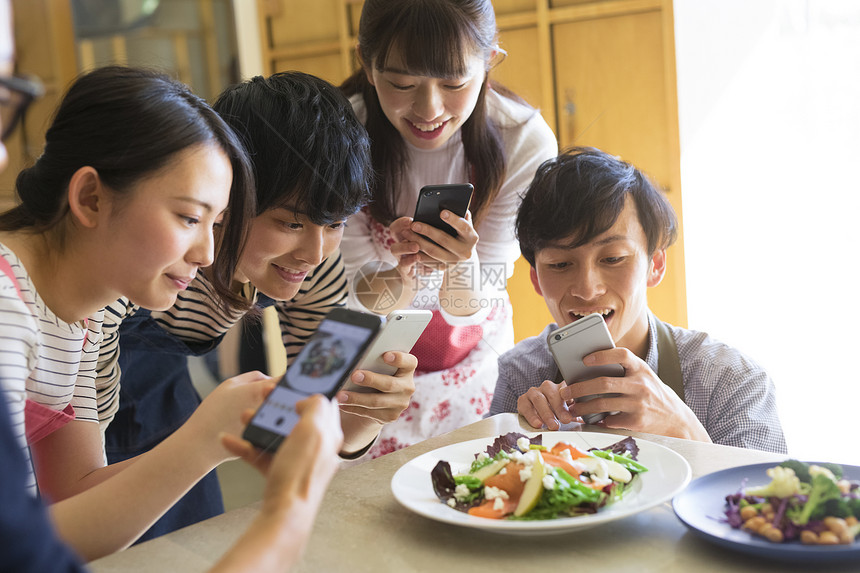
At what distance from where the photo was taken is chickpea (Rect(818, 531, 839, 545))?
1.85 feet

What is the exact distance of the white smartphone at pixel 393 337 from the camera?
88cm

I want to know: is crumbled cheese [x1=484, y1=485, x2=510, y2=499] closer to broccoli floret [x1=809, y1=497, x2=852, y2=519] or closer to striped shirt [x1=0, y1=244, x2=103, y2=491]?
broccoli floret [x1=809, y1=497, x2=852, y2=519]

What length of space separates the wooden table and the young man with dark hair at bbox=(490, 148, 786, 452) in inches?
12.2

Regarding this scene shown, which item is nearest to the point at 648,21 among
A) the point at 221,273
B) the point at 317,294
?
the point at 317,294

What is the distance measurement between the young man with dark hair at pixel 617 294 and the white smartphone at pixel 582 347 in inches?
1.3

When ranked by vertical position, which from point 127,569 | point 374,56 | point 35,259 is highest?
point 374,56

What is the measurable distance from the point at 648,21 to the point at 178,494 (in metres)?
1.64

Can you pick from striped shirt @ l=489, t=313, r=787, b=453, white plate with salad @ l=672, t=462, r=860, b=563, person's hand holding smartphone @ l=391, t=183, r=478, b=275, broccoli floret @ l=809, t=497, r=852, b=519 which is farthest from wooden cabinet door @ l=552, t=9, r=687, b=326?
broccoli floret @ l=809, t=497, r=852, b=519

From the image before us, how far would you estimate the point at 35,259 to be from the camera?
798 millimetres

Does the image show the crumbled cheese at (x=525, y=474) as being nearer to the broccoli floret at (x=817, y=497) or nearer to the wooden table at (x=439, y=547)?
the wooden table at (x=439, y=547)

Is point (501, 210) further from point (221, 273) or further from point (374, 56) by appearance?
point (221, 273)

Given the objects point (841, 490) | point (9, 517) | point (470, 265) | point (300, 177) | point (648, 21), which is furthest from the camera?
point (648, 21)
